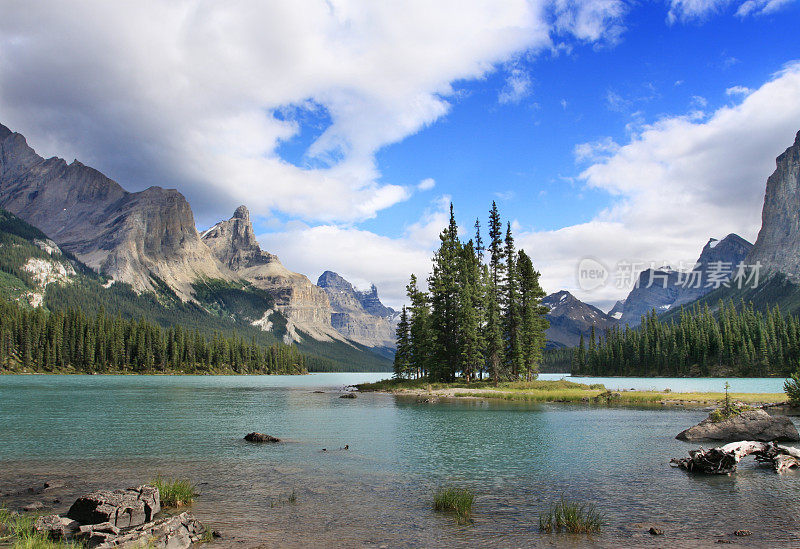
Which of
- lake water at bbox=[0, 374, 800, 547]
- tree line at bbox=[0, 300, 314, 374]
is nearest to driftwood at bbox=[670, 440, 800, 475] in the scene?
lake water at bbox=[0, 374, 800, 547]

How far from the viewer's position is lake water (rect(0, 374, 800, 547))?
47.7ft

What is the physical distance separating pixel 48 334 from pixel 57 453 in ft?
560

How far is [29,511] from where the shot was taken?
16344 mm

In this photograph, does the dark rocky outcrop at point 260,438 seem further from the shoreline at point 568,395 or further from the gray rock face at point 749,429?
the shoreline at point 568,395

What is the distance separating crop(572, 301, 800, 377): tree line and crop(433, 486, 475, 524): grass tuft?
16264cm

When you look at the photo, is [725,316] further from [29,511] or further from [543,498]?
[29,511]

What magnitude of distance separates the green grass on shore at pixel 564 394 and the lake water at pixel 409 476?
1686 centimetres

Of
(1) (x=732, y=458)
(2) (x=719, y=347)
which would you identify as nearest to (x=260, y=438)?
(1) (x=732, y=458)

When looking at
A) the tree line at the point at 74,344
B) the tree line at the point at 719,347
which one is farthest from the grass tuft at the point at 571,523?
the tree line at the point at 74,344

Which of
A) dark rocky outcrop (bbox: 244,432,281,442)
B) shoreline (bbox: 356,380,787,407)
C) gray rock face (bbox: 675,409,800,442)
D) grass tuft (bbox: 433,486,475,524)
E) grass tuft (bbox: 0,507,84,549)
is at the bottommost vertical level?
shoreline (bbox: 356,380,787,407)

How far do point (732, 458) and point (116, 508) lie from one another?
84.0 ft

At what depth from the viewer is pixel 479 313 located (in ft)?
269

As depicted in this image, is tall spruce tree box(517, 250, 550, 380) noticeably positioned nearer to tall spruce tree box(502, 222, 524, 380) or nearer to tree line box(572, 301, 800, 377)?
tall spruce tree box(502, 222, 524, 380)

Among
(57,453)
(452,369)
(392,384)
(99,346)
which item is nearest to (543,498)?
(57,453)
